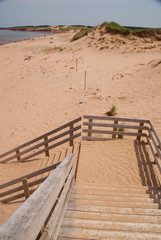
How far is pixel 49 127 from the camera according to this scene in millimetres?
8859

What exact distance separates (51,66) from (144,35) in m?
18.6

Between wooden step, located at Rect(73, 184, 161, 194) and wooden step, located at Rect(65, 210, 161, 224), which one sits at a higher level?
wooden step, located at Rect(65, 210, 161, 224)

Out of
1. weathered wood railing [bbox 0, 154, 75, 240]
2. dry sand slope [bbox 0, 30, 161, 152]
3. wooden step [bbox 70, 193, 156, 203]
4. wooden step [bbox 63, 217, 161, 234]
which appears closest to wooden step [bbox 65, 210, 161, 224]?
wooden step [bbox 63, 217, 161, 234]

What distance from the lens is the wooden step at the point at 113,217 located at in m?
2.51

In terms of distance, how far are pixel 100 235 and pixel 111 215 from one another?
50 centimetres

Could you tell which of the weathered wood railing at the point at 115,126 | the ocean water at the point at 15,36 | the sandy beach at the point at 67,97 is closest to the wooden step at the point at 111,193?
the sandy beach at the point at 67,97

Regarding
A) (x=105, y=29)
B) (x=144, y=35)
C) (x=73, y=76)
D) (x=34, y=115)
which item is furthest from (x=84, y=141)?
(x=105, y=29)

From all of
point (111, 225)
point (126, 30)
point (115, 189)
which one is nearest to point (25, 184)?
point (111, 225)

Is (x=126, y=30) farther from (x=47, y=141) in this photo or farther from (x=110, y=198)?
(x=110, y=198)

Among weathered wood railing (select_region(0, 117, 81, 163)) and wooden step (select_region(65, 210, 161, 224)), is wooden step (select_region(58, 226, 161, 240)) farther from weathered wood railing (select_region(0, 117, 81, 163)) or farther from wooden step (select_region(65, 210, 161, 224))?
weathered wood railing (select_region(0, 117, 81, 163))

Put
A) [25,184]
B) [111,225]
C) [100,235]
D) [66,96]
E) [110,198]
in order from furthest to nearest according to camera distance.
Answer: [66,96]
[25,184]
[110,198]
[111,225]
[100,235]

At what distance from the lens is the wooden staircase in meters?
2.17

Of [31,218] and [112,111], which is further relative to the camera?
[112,111]

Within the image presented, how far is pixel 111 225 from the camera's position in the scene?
2.34 meters
